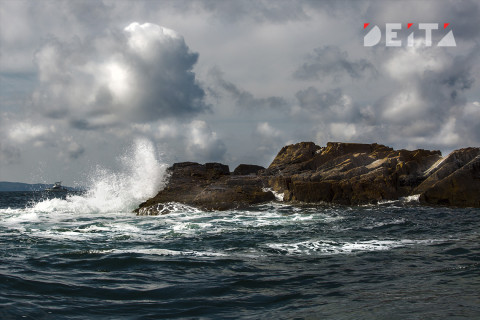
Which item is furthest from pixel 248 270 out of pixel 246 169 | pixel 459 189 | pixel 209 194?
pixel 246 169

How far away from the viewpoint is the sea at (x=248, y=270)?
18.5 ft

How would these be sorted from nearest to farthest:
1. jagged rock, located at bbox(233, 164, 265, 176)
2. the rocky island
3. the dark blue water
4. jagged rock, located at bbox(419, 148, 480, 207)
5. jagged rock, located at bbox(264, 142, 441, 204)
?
the dark blue water
jagged rock, located at bbox(419, 148, 480, 207)
the rocky island
jagged rock, located at bbox(264, 142, 441, 204)
jagged rock, located at bbox(233, 164, 265, 176)

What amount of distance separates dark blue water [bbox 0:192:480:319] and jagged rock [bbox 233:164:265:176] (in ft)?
57.4

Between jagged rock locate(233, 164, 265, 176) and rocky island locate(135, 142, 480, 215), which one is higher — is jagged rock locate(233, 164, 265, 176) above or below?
above

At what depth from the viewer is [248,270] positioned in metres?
8.14

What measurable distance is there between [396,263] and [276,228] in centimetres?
646

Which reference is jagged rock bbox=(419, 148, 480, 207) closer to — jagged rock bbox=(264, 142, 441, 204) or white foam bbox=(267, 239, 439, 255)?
jagged rock bbox=(264, 142, 441, 204)

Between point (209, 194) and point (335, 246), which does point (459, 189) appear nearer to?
point (209, 194)

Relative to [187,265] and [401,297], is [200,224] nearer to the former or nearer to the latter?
[187,265]

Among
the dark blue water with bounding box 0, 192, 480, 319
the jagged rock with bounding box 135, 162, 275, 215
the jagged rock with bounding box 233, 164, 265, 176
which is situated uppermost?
the jagged rock with bounding box 233, 164, 265, 176

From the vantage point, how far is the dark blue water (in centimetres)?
565

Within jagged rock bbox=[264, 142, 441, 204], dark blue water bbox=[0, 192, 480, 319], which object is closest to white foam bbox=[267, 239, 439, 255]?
dark blue water bbox=[0, 192, 480, 319]

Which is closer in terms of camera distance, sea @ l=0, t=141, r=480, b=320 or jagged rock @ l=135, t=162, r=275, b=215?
sea @ l=0, t=141, r=480, b=320

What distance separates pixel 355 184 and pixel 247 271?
16.3 m
